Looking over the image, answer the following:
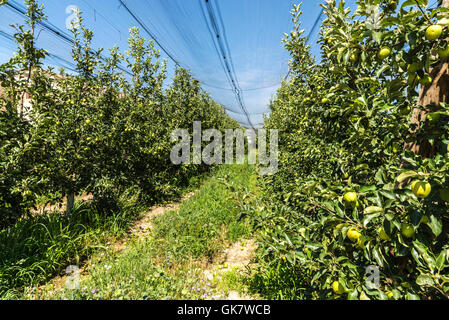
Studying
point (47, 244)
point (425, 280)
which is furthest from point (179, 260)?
point (425, 280)

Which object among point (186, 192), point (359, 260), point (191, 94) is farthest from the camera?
point (191, 94)

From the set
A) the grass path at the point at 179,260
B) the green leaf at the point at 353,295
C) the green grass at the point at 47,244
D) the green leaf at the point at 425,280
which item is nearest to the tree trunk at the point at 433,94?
the green leaf at the point at 425,280

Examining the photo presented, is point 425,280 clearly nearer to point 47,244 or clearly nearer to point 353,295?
point 353,295

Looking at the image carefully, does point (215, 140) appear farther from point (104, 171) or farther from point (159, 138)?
point (104, 171)

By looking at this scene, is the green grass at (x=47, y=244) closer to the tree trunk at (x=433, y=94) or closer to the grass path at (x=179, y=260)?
the grass path at (x=179, y=260)

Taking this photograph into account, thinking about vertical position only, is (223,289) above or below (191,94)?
below

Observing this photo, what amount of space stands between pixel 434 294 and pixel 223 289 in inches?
70.6

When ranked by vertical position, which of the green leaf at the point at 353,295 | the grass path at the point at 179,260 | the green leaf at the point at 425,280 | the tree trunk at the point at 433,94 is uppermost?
the tree trunk at the point at 433,94

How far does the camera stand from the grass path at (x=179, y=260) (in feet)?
6.29

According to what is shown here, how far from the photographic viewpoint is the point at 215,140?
10.0 m

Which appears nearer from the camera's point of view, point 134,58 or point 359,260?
point 359,260

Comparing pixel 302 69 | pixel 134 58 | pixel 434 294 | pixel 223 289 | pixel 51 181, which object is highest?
pixel 134 58

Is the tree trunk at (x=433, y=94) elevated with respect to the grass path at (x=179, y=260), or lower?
elevated

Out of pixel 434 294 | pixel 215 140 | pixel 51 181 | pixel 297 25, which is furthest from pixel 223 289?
pixel 215 140
